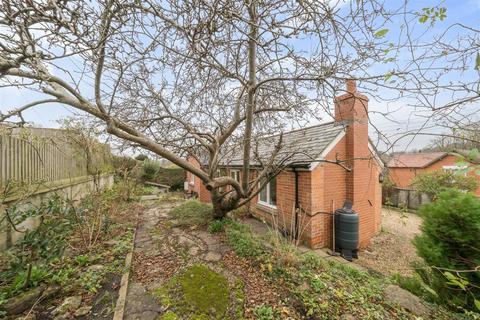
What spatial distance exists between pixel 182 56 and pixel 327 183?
606 cm

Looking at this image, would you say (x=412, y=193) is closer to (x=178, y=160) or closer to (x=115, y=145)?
(x=178, y=160)

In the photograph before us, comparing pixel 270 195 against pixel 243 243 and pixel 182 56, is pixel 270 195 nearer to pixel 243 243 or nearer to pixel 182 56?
pixel 243 243

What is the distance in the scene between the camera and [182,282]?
358 cm

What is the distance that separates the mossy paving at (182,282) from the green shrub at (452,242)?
3.60 metres

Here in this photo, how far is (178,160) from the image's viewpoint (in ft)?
14.5

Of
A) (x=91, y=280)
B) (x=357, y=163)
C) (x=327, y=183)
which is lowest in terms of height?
(x=91, y=280)

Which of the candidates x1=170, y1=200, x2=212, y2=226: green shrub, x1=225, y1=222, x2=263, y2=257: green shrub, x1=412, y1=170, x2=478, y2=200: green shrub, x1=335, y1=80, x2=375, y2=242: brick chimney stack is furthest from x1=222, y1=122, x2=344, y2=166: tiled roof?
x1=412, y1=170, x2=478, y2=200: green shrub

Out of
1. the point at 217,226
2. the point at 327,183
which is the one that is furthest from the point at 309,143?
the point at 217,226

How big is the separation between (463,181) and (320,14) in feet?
56.0

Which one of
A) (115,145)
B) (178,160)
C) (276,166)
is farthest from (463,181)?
(115,145)

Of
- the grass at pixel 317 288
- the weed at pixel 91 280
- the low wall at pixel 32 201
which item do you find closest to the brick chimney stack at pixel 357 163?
the grass at pixel 317 288

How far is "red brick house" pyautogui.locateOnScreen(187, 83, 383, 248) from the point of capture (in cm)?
670

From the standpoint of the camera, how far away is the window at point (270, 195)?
854 cm

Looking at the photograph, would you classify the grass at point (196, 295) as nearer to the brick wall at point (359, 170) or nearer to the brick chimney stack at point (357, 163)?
the brick wall at point (359, 170)
